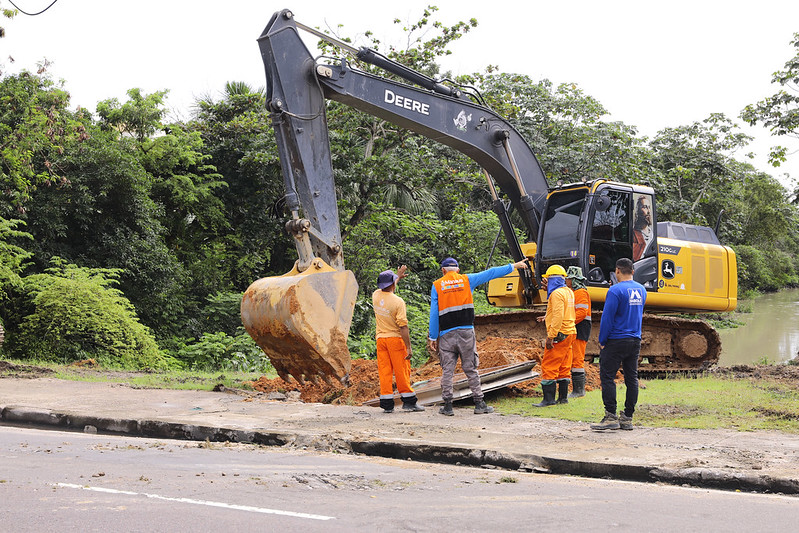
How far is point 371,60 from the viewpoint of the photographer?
39.9ft

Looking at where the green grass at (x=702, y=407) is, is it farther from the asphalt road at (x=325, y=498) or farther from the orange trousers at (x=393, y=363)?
the asphalt road at (x=325, y=498)

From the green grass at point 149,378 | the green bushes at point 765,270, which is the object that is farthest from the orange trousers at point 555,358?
the green bushes at point 765,270

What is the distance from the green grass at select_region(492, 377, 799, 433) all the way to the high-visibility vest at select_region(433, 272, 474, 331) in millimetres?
1330

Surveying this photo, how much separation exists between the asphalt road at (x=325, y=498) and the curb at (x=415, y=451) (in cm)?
23

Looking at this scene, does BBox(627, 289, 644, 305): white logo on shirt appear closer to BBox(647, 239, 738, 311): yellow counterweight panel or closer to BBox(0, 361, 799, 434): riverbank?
BBox(0, 361, 799, 434): riverbank

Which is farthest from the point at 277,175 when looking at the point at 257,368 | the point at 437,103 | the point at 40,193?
the point at 437,103

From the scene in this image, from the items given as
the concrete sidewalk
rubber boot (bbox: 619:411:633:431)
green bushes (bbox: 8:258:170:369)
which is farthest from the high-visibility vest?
green bushes (bbox: 8:258:170:369)

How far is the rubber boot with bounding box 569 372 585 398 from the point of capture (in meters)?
11.6

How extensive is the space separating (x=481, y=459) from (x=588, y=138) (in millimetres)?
21005

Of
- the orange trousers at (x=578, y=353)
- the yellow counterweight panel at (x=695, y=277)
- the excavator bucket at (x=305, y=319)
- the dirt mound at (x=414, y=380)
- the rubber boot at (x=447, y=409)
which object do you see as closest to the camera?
the rubber boot at (x=447, y=409)

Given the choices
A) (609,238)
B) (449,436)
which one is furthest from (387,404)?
(609,238)

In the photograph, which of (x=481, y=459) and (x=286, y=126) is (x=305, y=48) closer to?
(x=286, y=126)

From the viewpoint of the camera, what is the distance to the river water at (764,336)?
24.7m

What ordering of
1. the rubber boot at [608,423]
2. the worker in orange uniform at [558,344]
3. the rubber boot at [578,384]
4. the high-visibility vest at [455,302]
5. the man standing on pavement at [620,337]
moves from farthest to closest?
1. the rubber boot at [578,384]
2. the worker in orange uniform at [558,344]
3. the high-visibility vest at [455,302]
4. the man standing on pavement at [620,337]
5. the rubber boot at [608,423]
